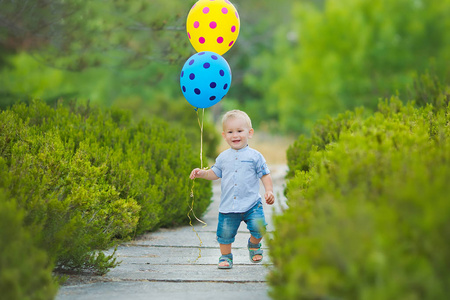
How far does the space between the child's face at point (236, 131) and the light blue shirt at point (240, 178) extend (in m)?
0.09

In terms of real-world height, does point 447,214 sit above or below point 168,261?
above

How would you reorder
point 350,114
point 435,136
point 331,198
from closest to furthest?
1. point 331,198
2. point 435,136
3. point 350,114

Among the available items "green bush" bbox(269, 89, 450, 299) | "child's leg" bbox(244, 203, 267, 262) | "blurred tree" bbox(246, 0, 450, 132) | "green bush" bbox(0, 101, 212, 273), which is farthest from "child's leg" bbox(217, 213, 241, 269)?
"blurred tree" bbox(246, 0, 450, 132)

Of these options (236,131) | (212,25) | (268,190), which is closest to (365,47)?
(212,25)

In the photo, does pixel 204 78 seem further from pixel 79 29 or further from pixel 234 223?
pixel 79 29

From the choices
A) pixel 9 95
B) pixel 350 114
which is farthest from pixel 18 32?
pixel 350 114

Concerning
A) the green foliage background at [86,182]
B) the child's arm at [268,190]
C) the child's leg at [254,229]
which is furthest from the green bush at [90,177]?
the child's arm at [268,190]

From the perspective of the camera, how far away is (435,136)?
4.99 m

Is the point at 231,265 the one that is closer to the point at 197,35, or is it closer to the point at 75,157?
the point at 75,157

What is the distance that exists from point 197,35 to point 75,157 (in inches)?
82.8

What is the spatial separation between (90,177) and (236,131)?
154 cm

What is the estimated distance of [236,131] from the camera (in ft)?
17.7

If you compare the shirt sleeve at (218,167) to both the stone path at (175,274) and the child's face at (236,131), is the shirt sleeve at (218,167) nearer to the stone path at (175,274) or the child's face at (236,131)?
the child's face at (236,131)

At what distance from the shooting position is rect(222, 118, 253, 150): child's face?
538 centimetres
